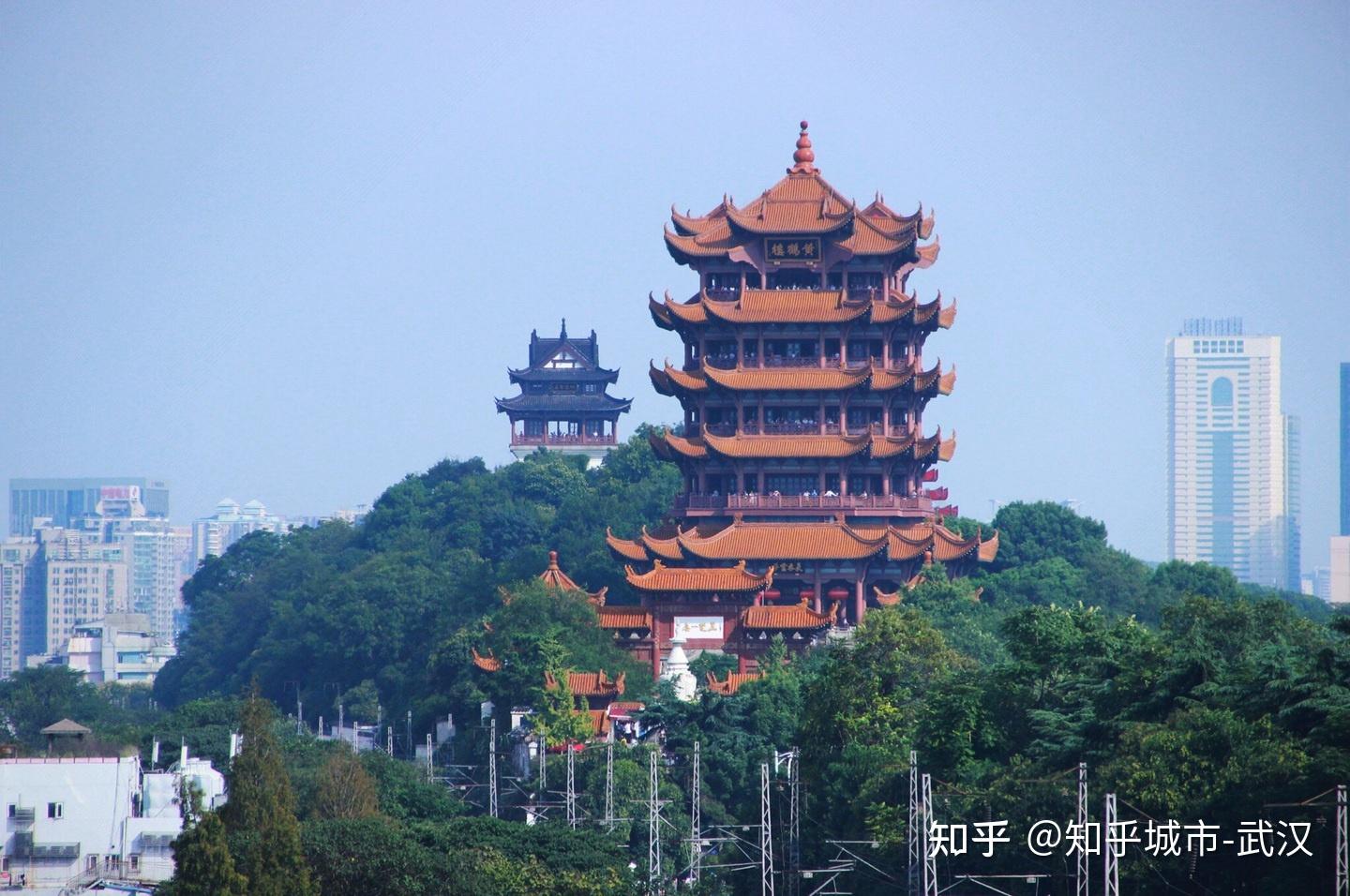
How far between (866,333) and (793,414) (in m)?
3.91

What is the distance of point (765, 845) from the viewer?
62.9 meters

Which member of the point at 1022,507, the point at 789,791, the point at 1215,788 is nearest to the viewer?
the point at 1215,788

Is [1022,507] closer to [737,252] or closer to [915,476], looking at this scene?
[915,476]

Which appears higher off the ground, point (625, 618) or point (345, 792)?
point (625, 618)

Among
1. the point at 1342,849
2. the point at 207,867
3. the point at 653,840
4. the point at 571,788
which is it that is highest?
the point at 1342,849

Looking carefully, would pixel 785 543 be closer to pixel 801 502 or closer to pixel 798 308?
pixel 801 502

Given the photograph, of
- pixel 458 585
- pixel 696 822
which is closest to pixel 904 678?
pixel 696 822

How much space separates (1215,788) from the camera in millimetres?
51500

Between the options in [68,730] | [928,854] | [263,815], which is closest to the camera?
[928,854]

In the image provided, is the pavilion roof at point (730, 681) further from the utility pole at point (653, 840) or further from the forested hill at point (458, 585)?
the utility pole at point (653, 840)

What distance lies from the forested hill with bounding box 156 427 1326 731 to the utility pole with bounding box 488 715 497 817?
2.17 meters

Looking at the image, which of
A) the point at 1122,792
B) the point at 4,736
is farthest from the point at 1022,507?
the point at 1122,792

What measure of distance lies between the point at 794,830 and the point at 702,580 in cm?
2932

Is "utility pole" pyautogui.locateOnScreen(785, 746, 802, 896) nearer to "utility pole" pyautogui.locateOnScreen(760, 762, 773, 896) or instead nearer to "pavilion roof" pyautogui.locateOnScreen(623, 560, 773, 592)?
"utility pole" pyautogui.locateOnScreen(760, 762, 773, 896)
